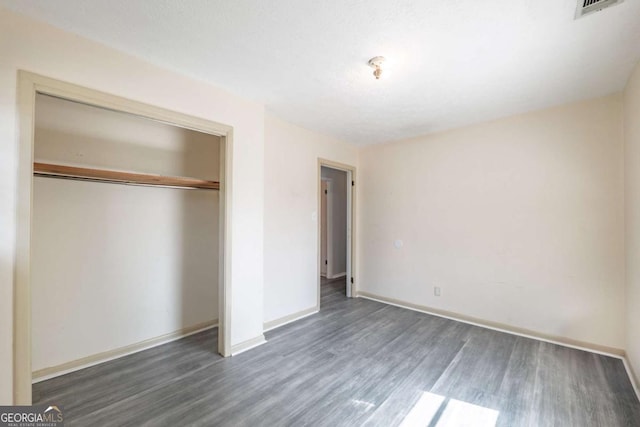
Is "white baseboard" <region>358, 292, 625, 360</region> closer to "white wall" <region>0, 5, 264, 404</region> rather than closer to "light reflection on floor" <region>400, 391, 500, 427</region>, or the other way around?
"light reflection on floor" <region>400, 391, 500, 427</region>

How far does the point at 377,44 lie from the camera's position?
1.82 meters

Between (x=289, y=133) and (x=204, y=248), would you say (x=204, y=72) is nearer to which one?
(x=289, y=133)

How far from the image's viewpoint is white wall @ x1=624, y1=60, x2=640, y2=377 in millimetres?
2072

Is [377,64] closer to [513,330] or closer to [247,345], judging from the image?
[247,345]

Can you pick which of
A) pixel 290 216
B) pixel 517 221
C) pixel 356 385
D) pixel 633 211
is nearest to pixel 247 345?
pixel 356 385

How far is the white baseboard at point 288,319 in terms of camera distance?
3221 millimetres

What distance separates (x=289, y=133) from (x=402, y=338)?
2792mm

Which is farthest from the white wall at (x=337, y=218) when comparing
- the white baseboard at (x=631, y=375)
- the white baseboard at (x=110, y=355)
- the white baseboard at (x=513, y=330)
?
the white baseboard at (x=631, y=375)

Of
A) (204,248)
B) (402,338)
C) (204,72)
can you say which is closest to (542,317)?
(402,338)

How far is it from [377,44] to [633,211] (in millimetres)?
2479

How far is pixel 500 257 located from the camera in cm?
321

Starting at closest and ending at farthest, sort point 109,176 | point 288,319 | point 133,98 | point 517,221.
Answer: point 133,98
point 109,176
point 517,221
point 288,319

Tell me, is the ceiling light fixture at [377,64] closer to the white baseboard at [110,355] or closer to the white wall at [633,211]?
the white wall at [633,211]

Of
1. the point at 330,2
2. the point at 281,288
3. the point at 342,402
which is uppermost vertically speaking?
the point at 330,2
